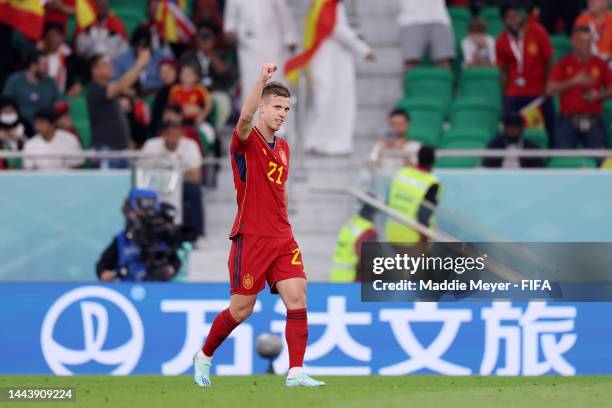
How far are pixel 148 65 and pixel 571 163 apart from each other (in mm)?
5399

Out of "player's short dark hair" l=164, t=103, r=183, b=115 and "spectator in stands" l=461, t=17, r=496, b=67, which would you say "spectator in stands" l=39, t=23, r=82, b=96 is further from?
"spectator in stands" l=461, t=17, r=496, b=67

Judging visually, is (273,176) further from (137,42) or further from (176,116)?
(137,42)

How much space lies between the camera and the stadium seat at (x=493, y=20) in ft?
60.0

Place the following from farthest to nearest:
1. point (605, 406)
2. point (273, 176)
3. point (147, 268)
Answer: point (147, 268)
point (273, 176)
point (605, 406)

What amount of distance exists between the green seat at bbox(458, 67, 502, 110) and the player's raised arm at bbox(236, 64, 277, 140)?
333 inches

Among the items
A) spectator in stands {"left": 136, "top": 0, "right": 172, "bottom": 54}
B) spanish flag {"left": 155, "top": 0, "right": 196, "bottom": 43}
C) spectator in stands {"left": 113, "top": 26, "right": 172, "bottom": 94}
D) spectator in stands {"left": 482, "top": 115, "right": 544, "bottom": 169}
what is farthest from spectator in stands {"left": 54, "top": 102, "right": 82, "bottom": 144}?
spectator in stands {"left": 482, "top": 115, "right": 544, "bottom": 169}

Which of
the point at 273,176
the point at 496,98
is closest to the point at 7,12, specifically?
the point at 496,98

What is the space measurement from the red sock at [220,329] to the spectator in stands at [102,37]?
8655 millimetres

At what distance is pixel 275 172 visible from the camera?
30.7 feet

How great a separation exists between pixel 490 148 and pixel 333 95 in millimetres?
1962

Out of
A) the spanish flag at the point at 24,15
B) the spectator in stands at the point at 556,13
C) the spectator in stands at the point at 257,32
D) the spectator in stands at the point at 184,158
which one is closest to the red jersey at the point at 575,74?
the spectator in stands at the point at 556,13

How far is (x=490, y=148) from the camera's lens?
15766 millimetres

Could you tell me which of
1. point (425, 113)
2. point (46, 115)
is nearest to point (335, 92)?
point (425, 113)

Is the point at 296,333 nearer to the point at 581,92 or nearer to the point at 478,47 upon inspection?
the point at 581,92
